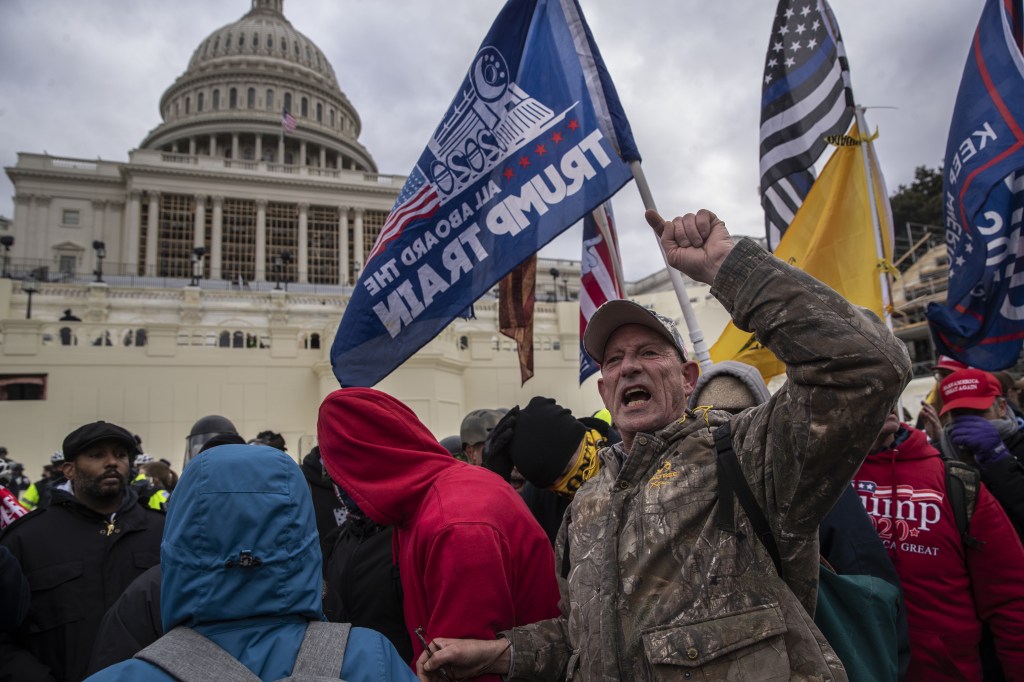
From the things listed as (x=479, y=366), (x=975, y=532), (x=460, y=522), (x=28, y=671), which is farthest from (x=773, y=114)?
(x=479, y=366)

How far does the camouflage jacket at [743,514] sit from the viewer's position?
1.40 m

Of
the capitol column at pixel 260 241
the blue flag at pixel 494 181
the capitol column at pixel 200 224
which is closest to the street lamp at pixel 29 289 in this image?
the capitol column at pixel 200 224

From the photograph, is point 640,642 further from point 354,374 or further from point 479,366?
point 479,366

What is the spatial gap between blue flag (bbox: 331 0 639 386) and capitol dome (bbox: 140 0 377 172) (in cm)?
6267

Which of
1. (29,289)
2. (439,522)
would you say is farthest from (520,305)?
(29,289)

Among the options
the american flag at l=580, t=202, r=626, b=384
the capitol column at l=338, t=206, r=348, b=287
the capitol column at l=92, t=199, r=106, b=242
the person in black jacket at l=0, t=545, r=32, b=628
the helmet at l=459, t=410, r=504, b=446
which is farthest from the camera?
the capitol column at l=338, t=206, r=348, b=287

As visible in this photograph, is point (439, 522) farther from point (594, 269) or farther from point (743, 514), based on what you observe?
point (594, 269)

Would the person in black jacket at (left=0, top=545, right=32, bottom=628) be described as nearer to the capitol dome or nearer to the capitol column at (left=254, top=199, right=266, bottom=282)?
the capitol column at (left=254, top=199, right=266, bottom=282)

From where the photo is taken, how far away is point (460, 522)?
1.93 m

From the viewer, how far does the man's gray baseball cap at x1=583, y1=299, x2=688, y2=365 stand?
1.95m

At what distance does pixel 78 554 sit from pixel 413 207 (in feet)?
7.97

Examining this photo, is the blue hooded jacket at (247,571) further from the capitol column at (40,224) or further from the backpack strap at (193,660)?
the capitol column at (40,224)

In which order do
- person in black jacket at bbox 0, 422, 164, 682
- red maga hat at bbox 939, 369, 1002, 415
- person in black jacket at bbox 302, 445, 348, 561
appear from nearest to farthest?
person in black jacket at bbox 0, 422, 164, 682 < red maga hat at bbox 939, 369, 1002, 415 < person in black jacket at bbox 302, 445, 348, 561

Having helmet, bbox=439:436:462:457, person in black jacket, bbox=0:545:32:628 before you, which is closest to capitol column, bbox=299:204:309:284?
helmet, bbox=439:436:462:457
